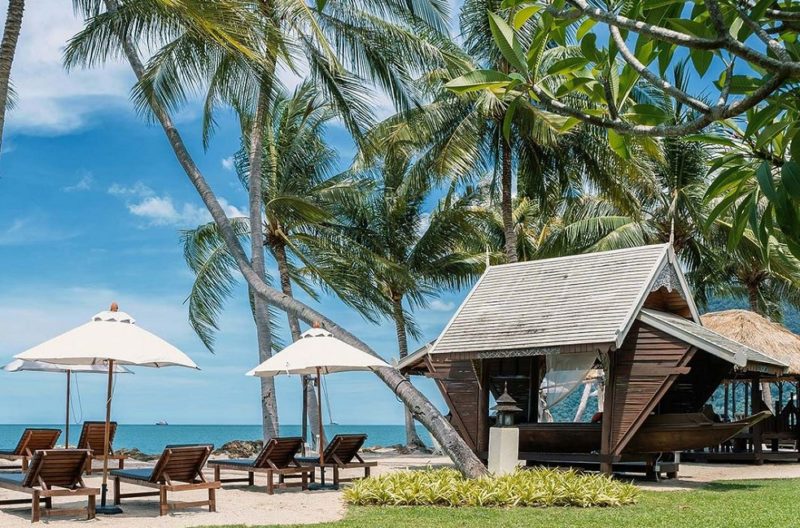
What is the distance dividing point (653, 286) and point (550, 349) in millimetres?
2206

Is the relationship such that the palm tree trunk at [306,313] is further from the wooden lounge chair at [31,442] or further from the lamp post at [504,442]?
the wooden lounge chair at [31,442]

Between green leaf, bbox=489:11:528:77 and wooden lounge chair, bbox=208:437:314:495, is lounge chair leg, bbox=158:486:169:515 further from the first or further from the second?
green leaf, bbox=489:11:528:77

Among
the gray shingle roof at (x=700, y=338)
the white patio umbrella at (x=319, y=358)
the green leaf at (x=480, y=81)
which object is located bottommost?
the white patio umbrella at (x=319, y=358)

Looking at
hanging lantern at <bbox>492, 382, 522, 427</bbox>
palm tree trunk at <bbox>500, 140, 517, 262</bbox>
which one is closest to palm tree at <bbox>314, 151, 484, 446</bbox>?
palm tree trunk at <bbox>500, 140, 517, 262</bbox>

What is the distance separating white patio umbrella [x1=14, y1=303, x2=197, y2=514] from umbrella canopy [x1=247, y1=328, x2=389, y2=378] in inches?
103

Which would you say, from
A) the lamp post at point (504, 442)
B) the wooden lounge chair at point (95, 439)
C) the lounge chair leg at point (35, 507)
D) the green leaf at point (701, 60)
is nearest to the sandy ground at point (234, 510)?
the lounge chair leg at point (35, 507)

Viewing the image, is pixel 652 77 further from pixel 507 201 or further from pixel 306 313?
pixel 507 201

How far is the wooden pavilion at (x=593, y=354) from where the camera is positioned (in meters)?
14.4

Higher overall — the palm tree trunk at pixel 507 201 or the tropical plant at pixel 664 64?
the palm tree trunk at pixel 507 201

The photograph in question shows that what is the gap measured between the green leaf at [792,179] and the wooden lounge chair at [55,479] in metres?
8.34

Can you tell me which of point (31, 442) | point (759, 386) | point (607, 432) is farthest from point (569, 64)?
point (759, 386)

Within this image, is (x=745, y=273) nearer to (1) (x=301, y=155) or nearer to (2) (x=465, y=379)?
(1) (x=301, y=155)

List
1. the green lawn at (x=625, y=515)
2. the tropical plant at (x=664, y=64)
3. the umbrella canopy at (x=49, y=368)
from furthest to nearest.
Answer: the umbrella canopy at (x=49, y=368) < the green lawn at (x=625, y=515) < the tropical plant at (x=664, y=64)

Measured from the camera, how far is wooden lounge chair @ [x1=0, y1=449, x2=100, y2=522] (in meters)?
9.30
